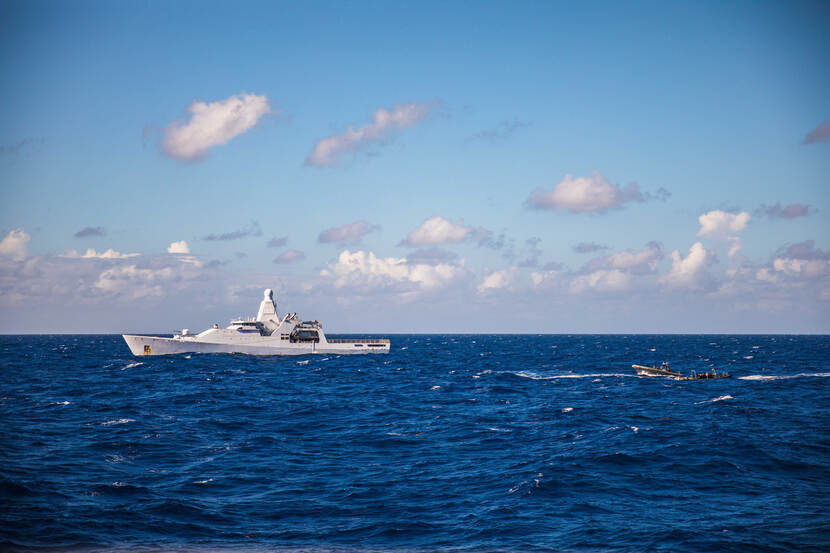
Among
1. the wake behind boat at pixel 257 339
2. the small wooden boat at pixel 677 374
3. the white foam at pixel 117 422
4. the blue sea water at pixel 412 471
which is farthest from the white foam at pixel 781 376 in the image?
the wake behind boat at pixel 257 339

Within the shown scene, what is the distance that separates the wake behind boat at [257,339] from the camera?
111 metres

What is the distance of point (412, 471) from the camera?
1244 inches

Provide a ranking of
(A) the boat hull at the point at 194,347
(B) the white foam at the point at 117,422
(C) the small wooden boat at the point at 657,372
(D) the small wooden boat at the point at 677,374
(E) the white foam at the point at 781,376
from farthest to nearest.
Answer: (A) the boat hull at the point at 194,347 < (C) the small wooden boat at the point at 657,372 < (E) the white foam at the point at 781,376 < (D) the small wooden boat at the point at 677,374 < (B) the white foam at the point at 117,422

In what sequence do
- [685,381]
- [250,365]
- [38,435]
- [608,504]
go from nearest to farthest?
[608,504]
[38,435]
[685,381]
[250,365]

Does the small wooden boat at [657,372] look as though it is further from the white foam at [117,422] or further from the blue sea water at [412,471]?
the white foam at [117,422]

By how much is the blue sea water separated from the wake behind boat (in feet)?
156

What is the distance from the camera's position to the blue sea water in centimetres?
2242

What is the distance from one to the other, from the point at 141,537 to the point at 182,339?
3738 inches

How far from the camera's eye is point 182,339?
110625 millimetres

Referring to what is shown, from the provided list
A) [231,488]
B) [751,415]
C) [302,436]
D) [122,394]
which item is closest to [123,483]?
[231,488]

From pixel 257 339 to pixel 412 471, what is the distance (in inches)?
3459

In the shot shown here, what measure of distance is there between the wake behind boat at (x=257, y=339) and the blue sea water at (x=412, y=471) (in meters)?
47.4

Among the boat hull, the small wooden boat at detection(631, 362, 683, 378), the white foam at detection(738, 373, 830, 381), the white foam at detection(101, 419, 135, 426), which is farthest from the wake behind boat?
the white foam at detection(738, 373, 830, 381)

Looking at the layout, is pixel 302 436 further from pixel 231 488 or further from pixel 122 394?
pixel 122 394
